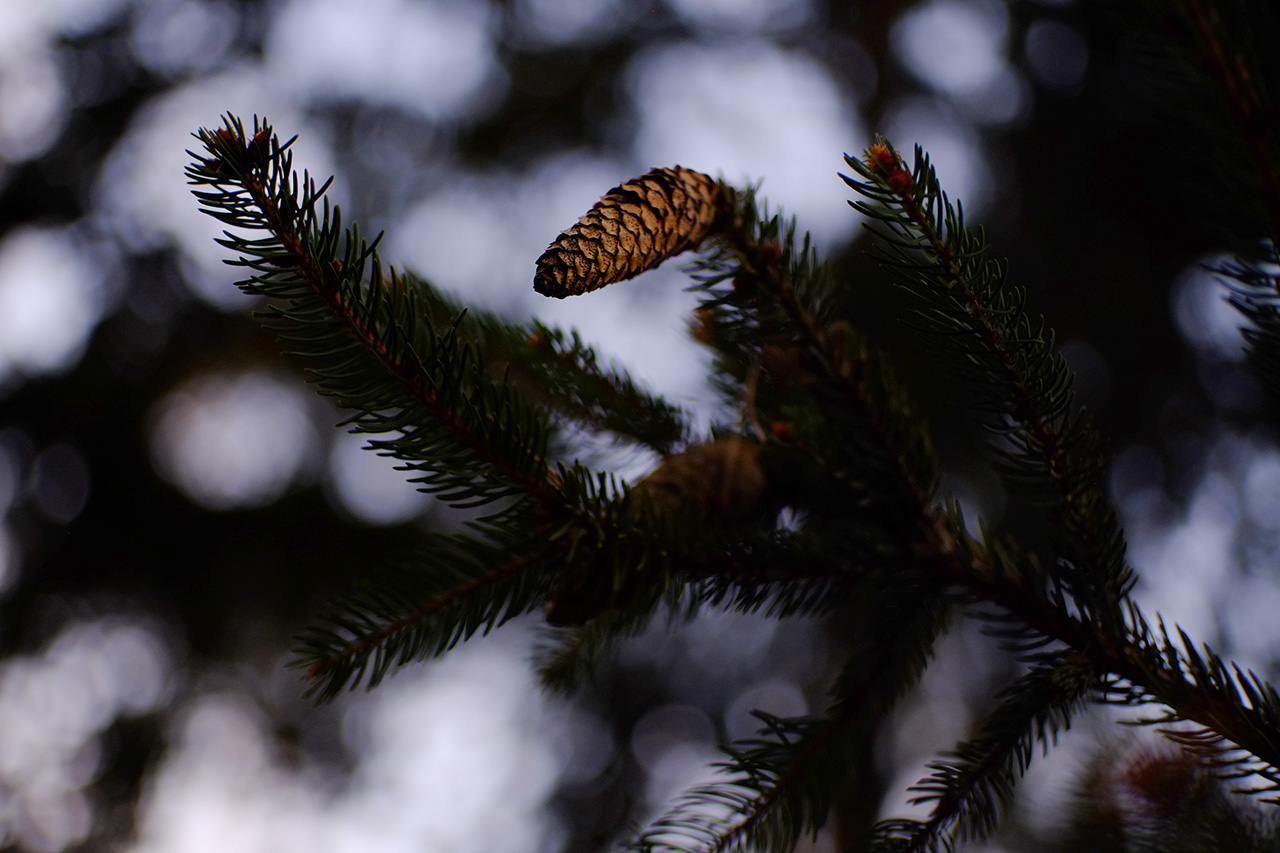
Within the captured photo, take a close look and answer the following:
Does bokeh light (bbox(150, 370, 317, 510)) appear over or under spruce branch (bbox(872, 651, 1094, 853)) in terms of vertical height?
under

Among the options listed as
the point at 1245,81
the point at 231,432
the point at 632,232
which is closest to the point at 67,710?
the point at 231,432

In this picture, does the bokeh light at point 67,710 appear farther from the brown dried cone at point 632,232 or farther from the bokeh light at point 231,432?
the brown dried cone at point 632,232

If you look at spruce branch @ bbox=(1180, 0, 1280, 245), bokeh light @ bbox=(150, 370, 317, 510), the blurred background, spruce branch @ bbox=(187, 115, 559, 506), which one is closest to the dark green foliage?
spruce branch @ bbox=(187, 115, 559, 506)

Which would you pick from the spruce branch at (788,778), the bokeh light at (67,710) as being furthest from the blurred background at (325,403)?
the spruce branch at (788,778)

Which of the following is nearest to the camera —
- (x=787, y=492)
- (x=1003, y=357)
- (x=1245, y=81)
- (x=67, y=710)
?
(x=1245, y=81)

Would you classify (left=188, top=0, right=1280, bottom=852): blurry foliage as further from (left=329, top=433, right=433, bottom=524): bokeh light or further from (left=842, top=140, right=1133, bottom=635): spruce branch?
(left=329, top=433, right=433, bottom=524): bokeh light

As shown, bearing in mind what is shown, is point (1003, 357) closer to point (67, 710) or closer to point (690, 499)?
point (690, 499)
